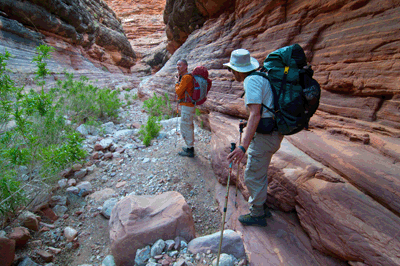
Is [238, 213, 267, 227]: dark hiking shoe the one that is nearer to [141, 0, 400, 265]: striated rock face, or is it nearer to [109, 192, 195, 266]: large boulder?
[141, 0, 400, 265]: striated rock face

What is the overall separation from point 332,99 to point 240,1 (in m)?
4.21

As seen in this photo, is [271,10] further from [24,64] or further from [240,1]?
[24,64]

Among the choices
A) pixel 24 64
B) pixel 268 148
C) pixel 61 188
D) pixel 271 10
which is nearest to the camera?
pixel 268 148

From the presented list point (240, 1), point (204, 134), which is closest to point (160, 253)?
point (204, 134)

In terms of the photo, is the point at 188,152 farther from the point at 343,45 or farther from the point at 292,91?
the point at 343,45

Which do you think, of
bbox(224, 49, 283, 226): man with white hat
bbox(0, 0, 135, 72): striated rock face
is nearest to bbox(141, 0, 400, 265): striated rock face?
bbox(224, 49, 283, 226): man with white hat

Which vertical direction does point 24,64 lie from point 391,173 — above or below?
above

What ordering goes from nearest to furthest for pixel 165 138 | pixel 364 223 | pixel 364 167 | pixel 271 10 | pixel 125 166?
pixel 364 223 → pixel 364 167 → pixel 125 166 → pixel 271 10 → pixel 165 138

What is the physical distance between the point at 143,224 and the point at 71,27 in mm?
13988

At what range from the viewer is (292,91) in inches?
76.6

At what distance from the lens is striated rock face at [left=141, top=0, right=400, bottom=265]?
175 centimetres

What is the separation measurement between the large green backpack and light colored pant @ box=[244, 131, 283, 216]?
22 cm

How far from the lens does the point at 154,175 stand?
A: 12.6 feet

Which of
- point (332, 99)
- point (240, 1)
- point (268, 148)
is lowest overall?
point (268, 148)
